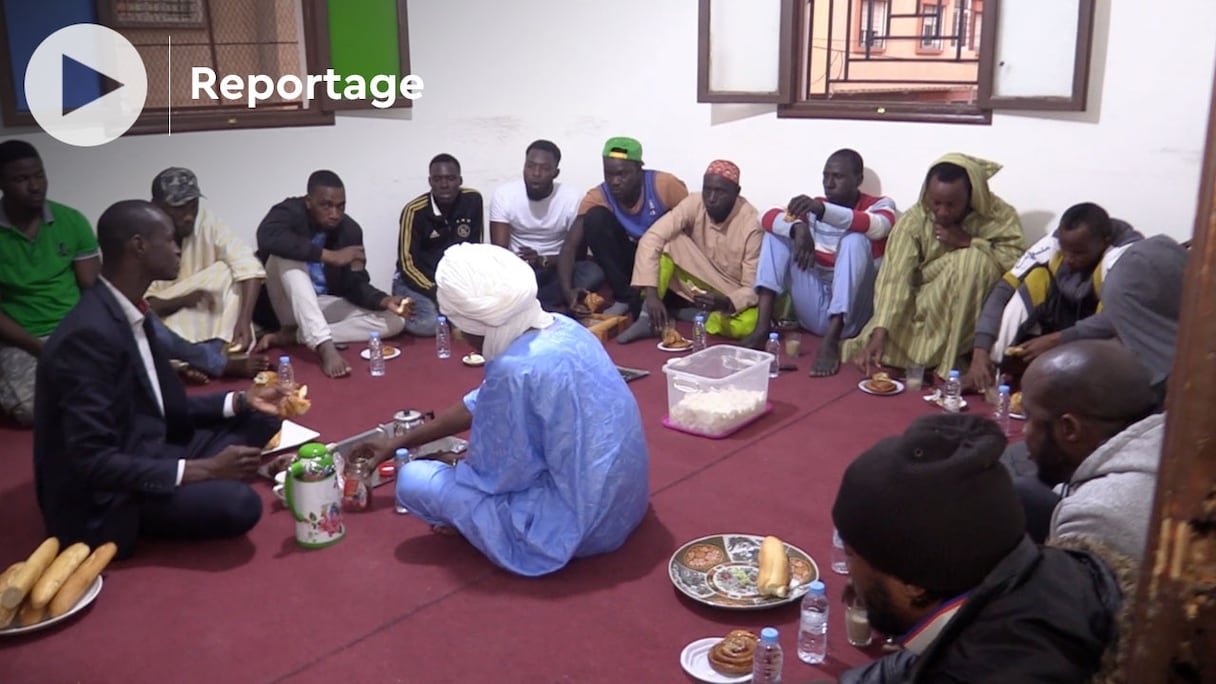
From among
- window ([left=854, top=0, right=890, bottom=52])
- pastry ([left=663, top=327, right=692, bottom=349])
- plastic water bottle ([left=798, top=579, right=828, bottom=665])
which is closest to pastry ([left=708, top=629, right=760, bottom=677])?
plastic water bottle ([left=798, top=579, right=828, bottom=665])

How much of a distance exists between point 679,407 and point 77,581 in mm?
2341

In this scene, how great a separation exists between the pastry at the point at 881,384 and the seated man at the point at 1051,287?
33 cm

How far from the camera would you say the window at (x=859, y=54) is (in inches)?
193

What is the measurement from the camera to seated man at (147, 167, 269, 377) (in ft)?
16.3

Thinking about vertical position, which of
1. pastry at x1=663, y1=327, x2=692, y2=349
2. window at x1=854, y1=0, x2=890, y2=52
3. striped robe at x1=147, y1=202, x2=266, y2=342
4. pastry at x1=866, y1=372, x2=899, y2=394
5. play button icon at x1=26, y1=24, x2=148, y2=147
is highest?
window at x1=854, y1=0, x2=890, y2=52

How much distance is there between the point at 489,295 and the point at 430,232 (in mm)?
3336

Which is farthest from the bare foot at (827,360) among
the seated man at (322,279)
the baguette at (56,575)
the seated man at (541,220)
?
the baguette at (56,575)

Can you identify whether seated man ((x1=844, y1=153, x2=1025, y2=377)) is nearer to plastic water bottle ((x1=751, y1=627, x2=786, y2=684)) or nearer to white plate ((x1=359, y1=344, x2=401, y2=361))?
white plate ((x1=359, y1=344, x2=401, y2=361))

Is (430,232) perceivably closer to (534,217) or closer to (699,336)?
(534,217)

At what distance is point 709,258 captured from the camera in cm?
575

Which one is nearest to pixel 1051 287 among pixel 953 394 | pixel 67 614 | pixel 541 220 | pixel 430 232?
pixel 953 394

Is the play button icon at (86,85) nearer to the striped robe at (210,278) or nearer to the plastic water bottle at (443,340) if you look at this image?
the striped robe at (210,278)

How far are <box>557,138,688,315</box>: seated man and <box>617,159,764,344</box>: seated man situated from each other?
0.24m

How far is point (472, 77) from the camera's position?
22.0 feet
